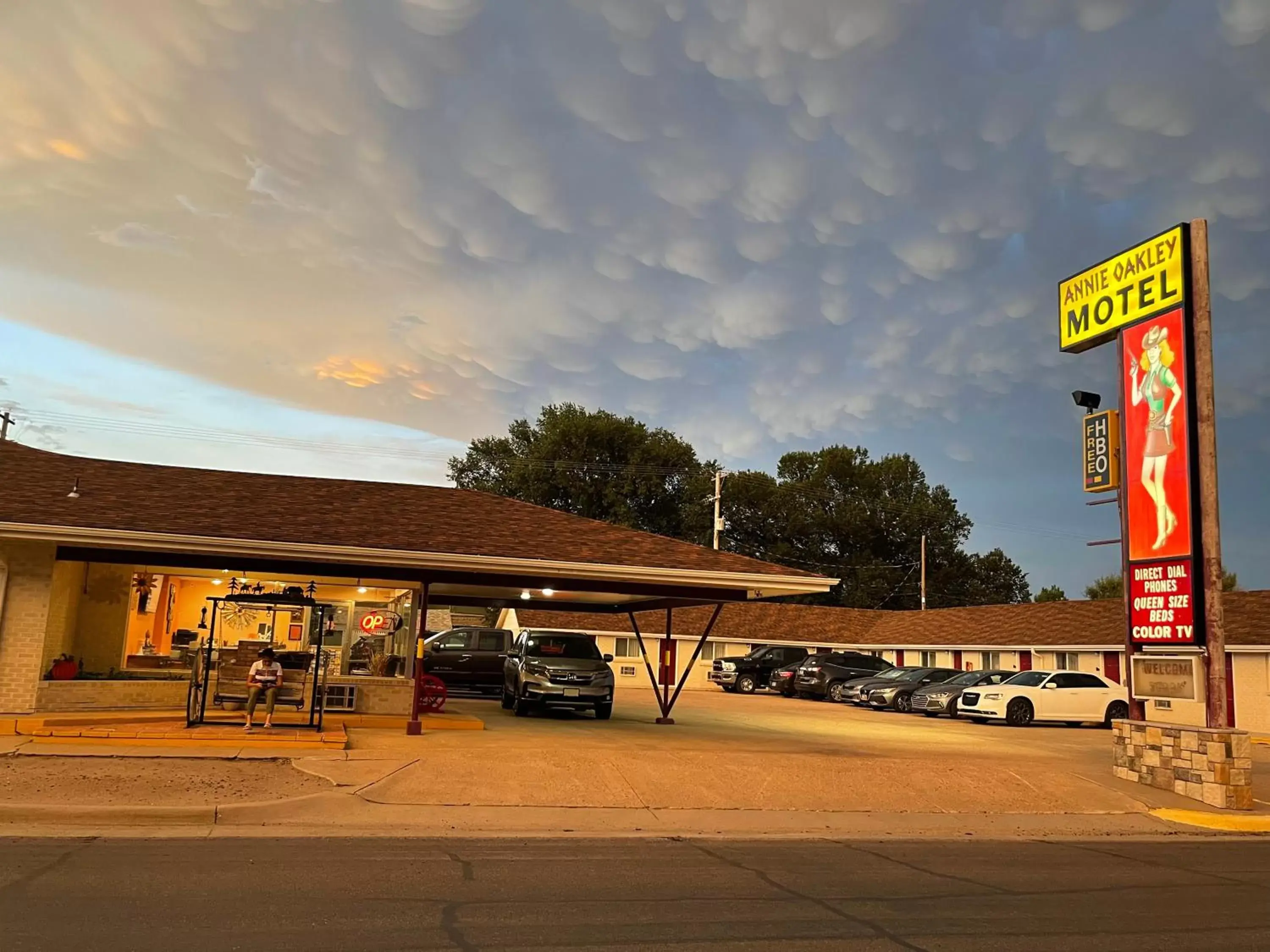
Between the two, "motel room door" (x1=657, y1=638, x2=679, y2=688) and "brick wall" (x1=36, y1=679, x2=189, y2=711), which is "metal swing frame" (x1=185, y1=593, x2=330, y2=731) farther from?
"motel room door" (x1=657, y1=638, x2=679, y2=688)

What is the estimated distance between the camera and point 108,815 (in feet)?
Answer: 32.6

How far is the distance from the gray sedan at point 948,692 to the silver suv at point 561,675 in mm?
12722

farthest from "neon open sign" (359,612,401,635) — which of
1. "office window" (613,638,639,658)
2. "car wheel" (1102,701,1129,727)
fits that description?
"office window" (613,638,639,658)

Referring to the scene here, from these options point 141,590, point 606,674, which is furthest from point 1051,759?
point 141,590

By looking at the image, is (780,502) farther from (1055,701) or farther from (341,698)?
(341,698)

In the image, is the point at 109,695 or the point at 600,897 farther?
the point at 109,695

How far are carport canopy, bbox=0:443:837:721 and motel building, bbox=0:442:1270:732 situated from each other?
0.16 feet

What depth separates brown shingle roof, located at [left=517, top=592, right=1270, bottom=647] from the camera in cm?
3167

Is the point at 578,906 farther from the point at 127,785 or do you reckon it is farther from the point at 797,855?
the point at 127,785

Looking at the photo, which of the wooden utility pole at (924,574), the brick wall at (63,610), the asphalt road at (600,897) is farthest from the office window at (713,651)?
the asphalt road at (600,897)

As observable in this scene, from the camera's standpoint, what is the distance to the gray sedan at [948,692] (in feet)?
99.5

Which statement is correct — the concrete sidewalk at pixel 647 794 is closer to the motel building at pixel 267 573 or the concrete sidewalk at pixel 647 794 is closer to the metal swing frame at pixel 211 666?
the metal swing frame at pixel 211 666

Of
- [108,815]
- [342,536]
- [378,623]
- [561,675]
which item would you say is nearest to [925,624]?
[561,675]

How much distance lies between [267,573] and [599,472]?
50349mm
